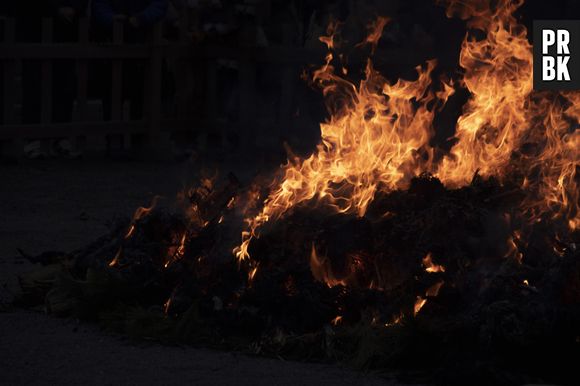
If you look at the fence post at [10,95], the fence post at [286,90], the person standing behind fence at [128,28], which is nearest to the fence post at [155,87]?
the person standing behind fence at [128,28]

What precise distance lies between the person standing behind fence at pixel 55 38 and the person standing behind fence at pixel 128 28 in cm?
27

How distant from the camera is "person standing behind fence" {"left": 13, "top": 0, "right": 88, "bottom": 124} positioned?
15.6 meters

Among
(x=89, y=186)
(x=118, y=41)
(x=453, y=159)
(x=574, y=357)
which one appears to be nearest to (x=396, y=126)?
(x=453, y=159)

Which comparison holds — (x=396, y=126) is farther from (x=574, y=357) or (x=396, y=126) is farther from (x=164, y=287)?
(x=574, y=357)

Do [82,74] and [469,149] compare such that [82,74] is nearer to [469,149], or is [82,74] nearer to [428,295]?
[469,149]

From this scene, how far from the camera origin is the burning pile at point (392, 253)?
6.95 meters

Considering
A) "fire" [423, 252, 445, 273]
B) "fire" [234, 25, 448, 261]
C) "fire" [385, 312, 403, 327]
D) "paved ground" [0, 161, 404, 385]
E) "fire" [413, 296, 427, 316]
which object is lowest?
"paved ground" [0, 161, 404, 385]

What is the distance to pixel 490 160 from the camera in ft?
27.1


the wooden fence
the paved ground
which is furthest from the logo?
the wooden fence

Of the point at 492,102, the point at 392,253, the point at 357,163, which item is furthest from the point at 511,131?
the point at 392,253

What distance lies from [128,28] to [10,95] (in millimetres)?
1860

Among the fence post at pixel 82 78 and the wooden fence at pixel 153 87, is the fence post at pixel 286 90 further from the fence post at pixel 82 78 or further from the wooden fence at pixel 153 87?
the fence post at pixel 82 78

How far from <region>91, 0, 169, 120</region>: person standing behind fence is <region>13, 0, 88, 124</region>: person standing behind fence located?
268mm

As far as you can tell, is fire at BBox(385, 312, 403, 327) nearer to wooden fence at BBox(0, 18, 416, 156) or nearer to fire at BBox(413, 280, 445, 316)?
fire at BBox(413, 280, 445, 316)
